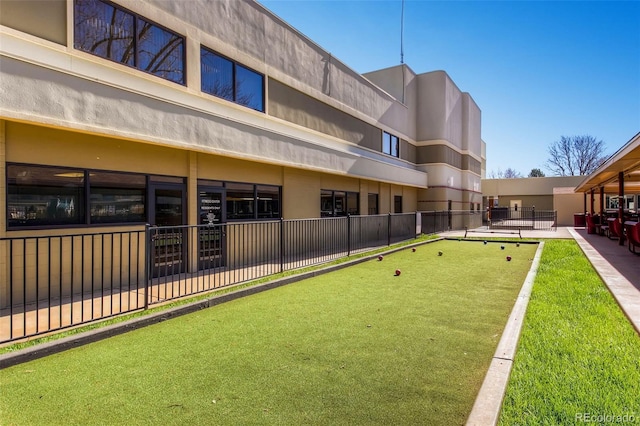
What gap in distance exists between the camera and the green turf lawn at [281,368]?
10.0 feet

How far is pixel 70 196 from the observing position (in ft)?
23.5

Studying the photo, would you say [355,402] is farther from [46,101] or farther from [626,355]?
[46,101]

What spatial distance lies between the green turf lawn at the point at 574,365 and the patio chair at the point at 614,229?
35.8ft

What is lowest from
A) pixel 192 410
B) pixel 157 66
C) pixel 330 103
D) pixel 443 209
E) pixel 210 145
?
pixel 192 410

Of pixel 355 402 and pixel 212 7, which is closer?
pixel 355 402

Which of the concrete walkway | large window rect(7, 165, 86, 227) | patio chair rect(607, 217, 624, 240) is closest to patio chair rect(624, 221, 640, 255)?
the concrete walkway

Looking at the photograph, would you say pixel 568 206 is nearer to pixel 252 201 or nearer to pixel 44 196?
pixel 252 201

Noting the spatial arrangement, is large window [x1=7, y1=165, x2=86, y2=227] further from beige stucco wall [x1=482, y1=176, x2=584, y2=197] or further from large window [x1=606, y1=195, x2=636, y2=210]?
beige stucco wall [x1=482, y1=176, x2=584, y2=197]

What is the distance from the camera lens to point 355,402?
3195mm

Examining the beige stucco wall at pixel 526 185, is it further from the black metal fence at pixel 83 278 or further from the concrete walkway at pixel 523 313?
the black metal fence at pixel 83 278

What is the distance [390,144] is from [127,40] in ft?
52.1

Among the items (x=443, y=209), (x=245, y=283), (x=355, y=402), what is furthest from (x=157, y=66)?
(x=443, y=209)

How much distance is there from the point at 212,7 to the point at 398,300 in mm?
9108

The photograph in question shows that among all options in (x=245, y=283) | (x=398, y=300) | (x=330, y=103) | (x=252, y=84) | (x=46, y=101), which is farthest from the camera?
(x=330, y=103)
